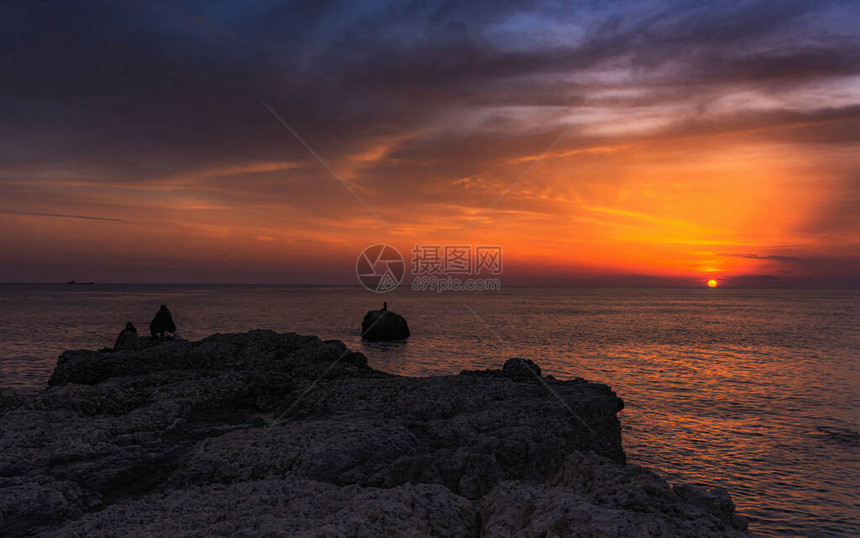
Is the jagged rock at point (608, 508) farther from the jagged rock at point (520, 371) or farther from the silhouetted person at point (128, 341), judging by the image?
the silhouetted person at point (128, 341)

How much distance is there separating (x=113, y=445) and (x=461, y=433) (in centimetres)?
782

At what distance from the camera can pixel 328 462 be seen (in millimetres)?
9453

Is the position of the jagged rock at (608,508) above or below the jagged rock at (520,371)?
above

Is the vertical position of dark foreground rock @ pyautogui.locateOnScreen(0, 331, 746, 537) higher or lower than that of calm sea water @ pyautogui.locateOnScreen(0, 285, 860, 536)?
higher

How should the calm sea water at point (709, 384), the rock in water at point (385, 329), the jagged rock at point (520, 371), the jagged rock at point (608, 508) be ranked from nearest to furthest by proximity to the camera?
the jagged rock at point (608, 508), the calm sea water at point (709, 384), the jagged rock at point (520, 371), the rock in water at point (385, 329)

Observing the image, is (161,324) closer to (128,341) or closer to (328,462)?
(128,341)

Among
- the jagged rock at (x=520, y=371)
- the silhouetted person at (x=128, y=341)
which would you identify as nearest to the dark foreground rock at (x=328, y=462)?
the jagged rock at (x=520, y=371)

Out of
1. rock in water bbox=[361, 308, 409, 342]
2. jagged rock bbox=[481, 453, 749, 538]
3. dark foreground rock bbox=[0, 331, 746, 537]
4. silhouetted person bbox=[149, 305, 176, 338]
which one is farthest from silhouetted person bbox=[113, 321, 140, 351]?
jagged rock bbox=[481, 453, 749, 538]

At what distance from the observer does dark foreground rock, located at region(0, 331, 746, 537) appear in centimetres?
651

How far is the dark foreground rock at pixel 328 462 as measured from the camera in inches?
256

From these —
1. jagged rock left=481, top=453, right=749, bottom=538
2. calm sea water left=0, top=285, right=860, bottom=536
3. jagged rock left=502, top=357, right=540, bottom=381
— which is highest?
jagged rock left=481, top=453, right=749, bottom=538

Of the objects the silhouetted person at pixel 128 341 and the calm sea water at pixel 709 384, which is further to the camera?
the silhouetted person at pixel 128 341

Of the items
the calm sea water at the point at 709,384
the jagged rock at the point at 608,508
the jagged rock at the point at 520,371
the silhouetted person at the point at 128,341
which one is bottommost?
the calm sea water at the point at 709,384

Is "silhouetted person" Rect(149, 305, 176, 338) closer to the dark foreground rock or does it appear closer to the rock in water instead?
the dark foreground rock
